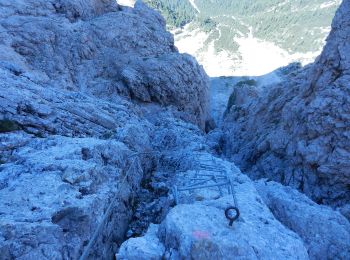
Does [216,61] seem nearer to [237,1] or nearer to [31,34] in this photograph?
[31,34]

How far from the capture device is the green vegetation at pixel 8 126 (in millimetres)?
13711

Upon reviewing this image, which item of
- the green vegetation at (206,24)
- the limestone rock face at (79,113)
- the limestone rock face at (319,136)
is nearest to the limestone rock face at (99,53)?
the limestone rock face at (79,113)

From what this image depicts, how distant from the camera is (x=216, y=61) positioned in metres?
95.2

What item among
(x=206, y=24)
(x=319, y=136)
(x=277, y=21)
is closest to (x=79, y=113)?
(x=319, y=136)

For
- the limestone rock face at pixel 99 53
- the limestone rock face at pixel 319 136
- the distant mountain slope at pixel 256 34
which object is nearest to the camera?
the limestone rock face at pixel 319 136

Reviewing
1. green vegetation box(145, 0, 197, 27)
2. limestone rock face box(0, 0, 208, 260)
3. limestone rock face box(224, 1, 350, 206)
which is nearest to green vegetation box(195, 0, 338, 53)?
green vegetation box(145, 0, 197, 27)

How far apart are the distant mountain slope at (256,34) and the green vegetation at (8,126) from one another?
76.0 meters

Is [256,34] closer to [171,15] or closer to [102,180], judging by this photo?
[171,15]

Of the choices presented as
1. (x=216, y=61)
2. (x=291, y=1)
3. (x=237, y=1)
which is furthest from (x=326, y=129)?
(x=237, y=1)

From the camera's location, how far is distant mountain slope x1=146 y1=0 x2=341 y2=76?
9231cm

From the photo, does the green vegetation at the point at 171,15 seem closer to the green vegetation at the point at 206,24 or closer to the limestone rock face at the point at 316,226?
the green vegetation at the point at 206,24

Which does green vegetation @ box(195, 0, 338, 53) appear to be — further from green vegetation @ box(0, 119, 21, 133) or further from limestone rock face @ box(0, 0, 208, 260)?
green vegetation @ box(0, 119, 21, 133)

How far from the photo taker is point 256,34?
382ft

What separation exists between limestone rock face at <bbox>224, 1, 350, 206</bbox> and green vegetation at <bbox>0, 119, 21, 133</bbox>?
1694cm
